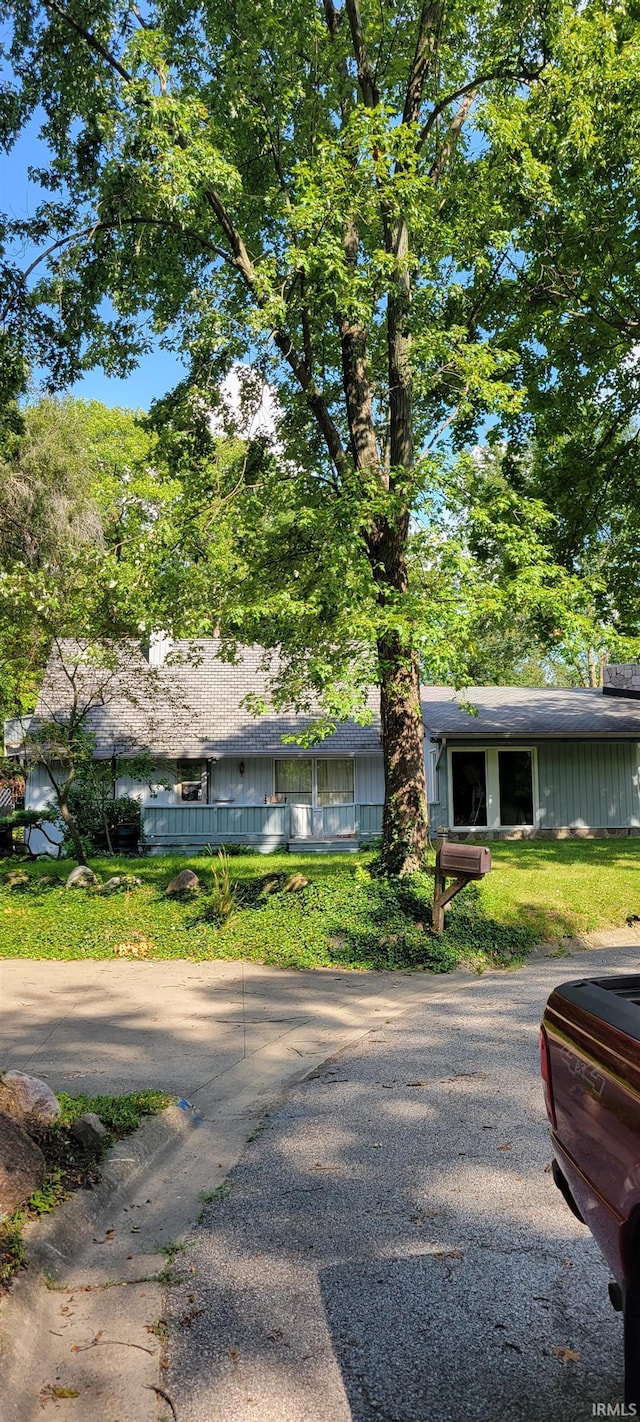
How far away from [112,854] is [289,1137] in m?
16.7

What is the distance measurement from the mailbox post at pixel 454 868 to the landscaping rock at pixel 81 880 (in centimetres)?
598

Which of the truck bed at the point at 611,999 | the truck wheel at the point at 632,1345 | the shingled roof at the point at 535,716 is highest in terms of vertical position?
the shingled roof at the point at 535,716

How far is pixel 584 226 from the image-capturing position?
14.3 meters

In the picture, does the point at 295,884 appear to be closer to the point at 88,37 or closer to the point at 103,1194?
the point at 103,1194

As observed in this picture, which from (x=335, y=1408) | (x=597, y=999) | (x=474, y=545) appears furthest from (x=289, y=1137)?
(x=474, y=545)

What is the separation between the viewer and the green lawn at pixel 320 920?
1098 cm

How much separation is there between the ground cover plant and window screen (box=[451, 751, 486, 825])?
18645 mm

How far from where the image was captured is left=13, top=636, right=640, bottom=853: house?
23.3 metres

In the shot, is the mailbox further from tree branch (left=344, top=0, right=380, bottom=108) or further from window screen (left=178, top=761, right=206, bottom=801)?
window screen (left=178, top=761, right=206, bottom=801)

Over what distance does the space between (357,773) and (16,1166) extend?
22488 millimetres

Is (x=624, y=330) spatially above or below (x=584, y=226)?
below

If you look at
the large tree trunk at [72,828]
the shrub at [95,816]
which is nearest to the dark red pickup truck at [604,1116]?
the large tree trunk at [72,828]

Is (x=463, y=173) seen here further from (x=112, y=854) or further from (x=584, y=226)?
(x=112, y=854)

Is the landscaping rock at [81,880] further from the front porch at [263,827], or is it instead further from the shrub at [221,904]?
the front porch at [263,827]
